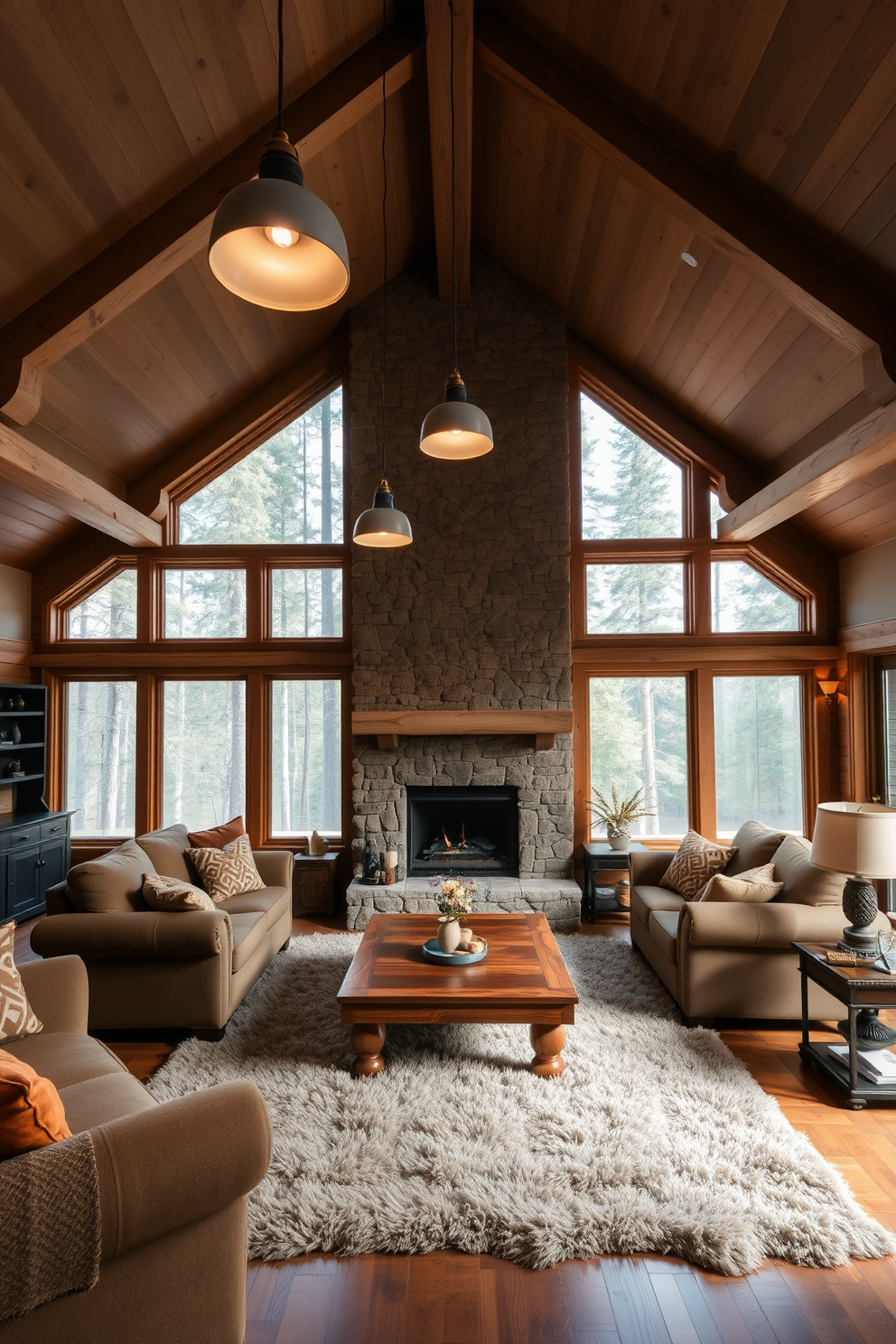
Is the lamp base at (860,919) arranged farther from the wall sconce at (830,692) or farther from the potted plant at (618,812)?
the wall sconce at (830,692)

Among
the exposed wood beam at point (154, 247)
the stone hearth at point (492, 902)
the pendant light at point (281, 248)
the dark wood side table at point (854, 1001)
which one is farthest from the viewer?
the stone hearth at point (492, 902)

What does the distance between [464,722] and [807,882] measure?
9.36 feet

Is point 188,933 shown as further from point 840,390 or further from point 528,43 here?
point 528,43

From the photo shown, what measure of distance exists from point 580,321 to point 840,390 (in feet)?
8.01

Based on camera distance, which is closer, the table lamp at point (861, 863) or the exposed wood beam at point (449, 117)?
the table lamp at point (861, 863)

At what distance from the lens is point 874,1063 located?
322 centimetres

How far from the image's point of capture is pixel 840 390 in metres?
4.67

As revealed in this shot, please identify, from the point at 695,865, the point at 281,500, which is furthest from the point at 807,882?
the point at 281,500

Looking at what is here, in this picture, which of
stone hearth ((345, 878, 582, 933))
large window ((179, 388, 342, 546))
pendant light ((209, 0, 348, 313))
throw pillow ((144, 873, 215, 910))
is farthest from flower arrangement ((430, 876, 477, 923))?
large window ((179, 388, 342, 546))

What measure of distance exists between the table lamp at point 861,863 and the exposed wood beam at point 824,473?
2003mm

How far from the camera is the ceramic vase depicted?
3756 millimetres

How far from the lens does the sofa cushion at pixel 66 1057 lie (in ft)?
7.86

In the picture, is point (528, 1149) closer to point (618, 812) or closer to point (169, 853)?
point (169, 853)

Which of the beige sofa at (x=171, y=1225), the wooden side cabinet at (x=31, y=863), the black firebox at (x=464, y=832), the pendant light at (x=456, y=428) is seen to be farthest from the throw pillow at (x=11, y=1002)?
the black firebox at (x=464, y=832)
